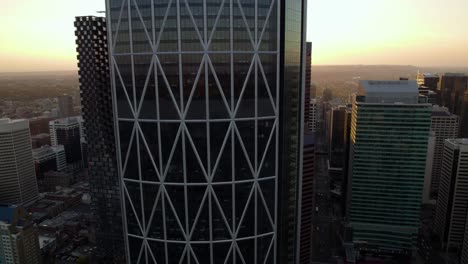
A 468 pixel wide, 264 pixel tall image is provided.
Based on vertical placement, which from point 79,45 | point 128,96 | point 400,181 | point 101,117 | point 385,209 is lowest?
point 385,209

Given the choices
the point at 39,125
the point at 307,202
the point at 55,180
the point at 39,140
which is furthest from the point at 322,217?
the point at 39,125

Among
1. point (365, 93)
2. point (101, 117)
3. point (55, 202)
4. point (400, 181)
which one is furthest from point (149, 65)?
point (55, 202)

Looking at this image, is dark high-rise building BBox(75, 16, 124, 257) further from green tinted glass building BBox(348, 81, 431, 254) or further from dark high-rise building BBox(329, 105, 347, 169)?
dark high-rise building BBox(329, 105, 347, 169)

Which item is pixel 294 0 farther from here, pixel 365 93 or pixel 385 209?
pixel 385 209

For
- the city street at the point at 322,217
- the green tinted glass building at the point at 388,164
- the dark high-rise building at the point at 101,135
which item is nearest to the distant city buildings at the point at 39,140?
the dark high-rise building at the point at 101,135

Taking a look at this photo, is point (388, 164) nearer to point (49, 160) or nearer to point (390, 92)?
point (390, 92)
